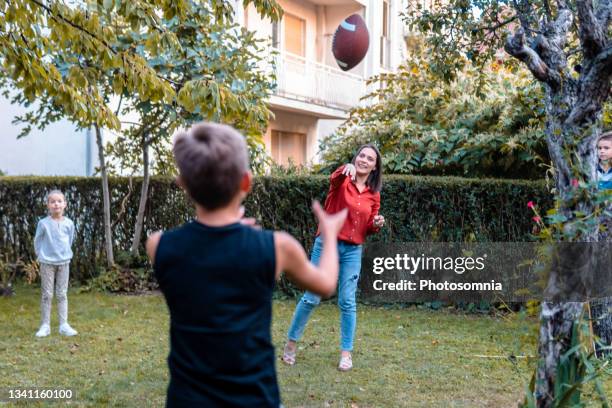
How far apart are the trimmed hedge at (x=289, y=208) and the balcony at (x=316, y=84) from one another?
6.87 meters

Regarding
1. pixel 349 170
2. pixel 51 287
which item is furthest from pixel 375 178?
pixel 51 287

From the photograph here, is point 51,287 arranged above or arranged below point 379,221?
below

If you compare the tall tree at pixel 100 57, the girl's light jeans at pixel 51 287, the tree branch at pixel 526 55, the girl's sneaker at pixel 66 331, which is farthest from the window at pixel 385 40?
the tree branch at pixel 526 55

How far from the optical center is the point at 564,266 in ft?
14.4

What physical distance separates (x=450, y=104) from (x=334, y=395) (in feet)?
24.9

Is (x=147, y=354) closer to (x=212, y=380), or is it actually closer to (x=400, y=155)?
(x=212, y=380)

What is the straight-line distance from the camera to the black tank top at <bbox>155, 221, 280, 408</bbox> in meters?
2.54

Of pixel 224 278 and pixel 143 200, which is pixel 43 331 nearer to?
pixel 143 200

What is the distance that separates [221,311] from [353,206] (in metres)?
3.96

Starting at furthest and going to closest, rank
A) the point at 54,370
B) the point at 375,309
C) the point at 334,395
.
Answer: the point at 375,309, the point at 54,370, the point at 334,395

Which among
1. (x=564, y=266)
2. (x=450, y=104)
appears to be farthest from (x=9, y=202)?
(x=564, y=266)

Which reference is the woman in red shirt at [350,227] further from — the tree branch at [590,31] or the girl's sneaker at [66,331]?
the girl's sneaker at [66,331]

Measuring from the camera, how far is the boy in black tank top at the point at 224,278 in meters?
2.51

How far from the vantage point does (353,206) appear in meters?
6.42
